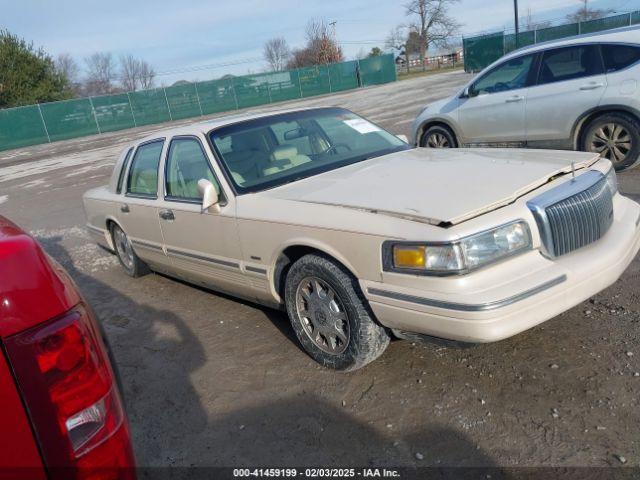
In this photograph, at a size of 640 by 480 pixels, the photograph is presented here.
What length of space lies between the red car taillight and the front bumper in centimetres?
152

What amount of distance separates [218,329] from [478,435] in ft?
7.42

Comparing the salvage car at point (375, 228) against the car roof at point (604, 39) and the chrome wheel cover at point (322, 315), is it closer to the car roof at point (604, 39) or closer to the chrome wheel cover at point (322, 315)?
the chrome wheel cover at point (322, 315)

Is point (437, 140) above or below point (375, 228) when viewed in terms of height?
below

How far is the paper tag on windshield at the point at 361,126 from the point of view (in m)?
4.57

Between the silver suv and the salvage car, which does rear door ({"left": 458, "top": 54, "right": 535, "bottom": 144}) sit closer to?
the silver suv

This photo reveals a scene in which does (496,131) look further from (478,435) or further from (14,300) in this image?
(14,300)

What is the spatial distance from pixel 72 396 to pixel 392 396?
77.2 inches

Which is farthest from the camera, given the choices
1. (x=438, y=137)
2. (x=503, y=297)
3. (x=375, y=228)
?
(x=438, y=137)

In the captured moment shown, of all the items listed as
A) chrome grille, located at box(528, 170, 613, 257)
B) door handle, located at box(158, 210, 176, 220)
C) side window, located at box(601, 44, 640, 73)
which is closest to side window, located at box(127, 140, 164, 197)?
door handle, located at box(158, 210, 176, 220)

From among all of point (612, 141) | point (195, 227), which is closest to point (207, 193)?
point (195, 227)

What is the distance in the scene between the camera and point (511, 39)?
38438 millimetres

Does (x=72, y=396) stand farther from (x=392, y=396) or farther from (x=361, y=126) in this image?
(x=361, y=126)

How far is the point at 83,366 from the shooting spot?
1.53 m

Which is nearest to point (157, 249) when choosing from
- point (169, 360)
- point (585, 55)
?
point (169, 360)
